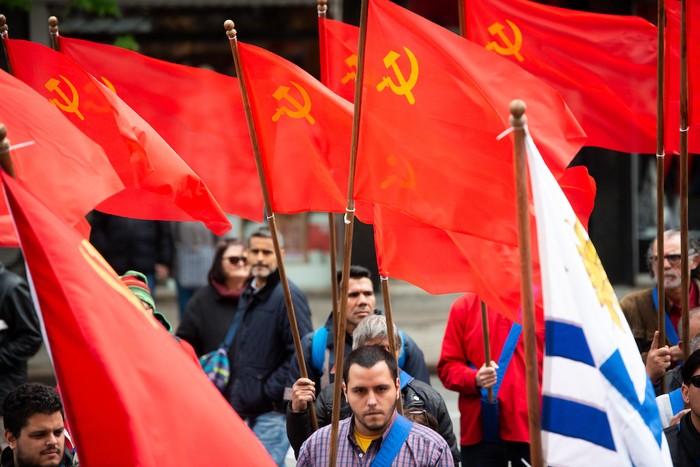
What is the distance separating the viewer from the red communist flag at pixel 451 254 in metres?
6.16

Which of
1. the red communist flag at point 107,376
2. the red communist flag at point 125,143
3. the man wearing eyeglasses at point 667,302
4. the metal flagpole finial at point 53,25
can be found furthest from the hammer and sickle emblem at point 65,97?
the man wearing eyeglasses at point 667,302

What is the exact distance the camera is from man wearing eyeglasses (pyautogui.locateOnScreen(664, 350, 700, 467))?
5492mm

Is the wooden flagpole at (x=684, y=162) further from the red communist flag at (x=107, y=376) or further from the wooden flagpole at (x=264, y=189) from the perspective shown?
the red communist flag at (x=107, y=376)

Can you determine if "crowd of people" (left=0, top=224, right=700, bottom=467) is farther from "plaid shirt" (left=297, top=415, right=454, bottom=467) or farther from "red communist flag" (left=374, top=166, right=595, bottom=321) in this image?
"red communist flag" (left=374, top=166, right=595, bottom=321)

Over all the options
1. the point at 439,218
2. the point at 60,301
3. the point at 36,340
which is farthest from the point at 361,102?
the point at 36,340

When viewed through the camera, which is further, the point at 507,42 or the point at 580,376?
the point at 507,42

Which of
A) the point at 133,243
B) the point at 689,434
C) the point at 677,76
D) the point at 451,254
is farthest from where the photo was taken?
the point at 133,243

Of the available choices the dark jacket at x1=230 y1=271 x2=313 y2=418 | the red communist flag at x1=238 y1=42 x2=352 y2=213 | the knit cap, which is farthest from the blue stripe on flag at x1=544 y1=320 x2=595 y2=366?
the dark jacket at x1=230 y1=271 x2=313 y2=418

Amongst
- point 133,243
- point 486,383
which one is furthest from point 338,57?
point 133,243

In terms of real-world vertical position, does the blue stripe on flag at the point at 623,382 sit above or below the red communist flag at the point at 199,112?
below

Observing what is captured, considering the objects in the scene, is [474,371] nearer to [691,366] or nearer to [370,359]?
[691,366]

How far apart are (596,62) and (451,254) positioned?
148cm

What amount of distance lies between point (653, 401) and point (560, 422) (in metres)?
0.46

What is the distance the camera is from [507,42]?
7098 mm
